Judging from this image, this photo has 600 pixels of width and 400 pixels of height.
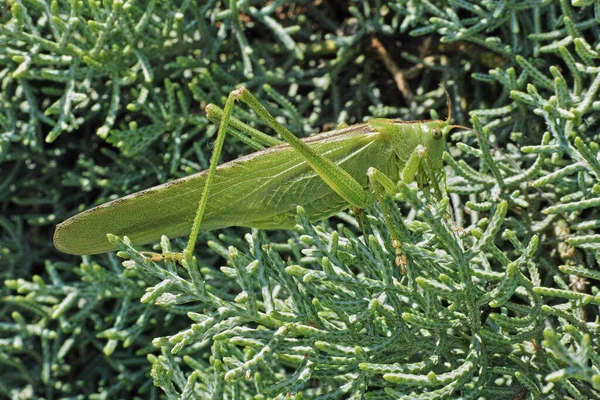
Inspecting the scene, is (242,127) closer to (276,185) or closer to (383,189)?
(276,185)

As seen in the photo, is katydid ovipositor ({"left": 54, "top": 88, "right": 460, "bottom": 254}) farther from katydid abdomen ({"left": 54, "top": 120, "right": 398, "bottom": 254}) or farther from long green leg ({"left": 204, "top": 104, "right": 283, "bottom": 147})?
long green leg ({"left": 204, "top": 104, "right": 283, "bottom": 147})

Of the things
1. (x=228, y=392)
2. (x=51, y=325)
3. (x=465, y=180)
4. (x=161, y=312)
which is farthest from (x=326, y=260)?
(x=51, y=325)

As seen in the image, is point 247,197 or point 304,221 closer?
point 304,221

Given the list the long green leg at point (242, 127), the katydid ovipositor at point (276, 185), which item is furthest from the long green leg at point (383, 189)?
the long green leg at point (242, 127)

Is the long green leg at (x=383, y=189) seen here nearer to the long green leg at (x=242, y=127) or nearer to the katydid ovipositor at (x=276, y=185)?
the katydid ovipositor at (x=276, y=185)

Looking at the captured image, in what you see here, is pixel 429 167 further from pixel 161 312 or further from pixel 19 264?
pixel 19 264

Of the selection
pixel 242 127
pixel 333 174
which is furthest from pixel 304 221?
pixel 242 127

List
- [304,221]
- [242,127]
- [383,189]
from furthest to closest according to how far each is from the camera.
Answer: [242,127]
[383,189]
[304,221]
